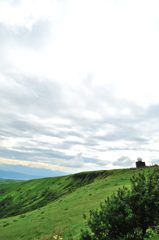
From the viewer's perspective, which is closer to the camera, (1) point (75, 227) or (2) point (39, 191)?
(1) point (75, 227)

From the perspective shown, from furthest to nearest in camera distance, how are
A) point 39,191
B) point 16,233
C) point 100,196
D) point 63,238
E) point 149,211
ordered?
point 39,191, point 100,196, point 16,233, point 63,238, point 149,211

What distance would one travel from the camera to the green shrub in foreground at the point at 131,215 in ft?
84.5

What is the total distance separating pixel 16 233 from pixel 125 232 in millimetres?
30260

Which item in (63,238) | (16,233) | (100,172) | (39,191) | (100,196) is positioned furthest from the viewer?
(39,191)

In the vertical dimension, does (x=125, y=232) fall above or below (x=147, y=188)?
below

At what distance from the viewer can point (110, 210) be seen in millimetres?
26828

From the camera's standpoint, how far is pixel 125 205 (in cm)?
2620

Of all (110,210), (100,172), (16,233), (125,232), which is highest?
(100,172)

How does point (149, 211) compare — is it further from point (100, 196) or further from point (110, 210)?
point (100, 196)

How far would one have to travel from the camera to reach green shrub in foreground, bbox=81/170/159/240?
84.5 ft

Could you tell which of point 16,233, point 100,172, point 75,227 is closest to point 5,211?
point 100,172

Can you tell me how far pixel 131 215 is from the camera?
25047mm

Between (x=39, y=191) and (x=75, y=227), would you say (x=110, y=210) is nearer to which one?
(x=75, y=227)

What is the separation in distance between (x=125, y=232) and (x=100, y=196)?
104 ft
